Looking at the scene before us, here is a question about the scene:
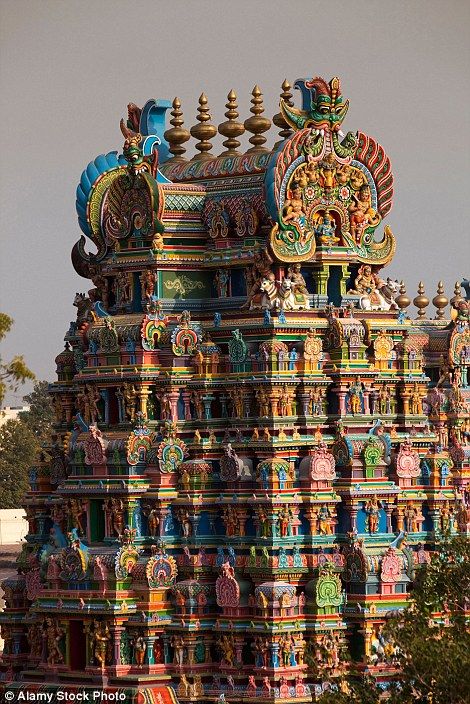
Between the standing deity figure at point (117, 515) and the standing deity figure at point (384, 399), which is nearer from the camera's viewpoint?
the standing deity figure at point (117, 515)

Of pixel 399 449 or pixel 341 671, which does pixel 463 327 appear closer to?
pixel 399 449

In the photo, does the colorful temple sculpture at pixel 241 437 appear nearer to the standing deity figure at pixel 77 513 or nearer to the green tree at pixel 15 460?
the standing deity figure at pixel 77 513

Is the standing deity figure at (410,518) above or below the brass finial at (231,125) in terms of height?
below

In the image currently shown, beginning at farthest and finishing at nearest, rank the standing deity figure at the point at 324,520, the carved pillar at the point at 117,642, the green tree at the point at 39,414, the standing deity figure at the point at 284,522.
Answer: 1. the green tree at the point at 39,414
2. the standing deity figure at the point at 324,520
3. the carved pillar at the point at 117,642
4. the standing deity figure at the point at 284,522

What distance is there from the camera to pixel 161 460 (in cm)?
6794

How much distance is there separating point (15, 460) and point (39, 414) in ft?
56.8

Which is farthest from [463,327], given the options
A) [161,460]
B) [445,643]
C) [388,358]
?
[445,643]

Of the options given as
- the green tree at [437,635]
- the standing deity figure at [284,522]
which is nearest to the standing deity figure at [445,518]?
the green tree at [437,635]

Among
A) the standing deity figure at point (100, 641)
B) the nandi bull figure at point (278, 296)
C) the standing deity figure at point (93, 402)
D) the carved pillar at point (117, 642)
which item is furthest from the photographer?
the standing deity figure at point (93, 402)

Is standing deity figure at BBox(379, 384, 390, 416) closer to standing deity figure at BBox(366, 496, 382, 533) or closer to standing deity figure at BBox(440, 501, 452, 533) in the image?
standing deity figure at BBox(366, 496, 382, 533)

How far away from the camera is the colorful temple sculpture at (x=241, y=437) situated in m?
67.2

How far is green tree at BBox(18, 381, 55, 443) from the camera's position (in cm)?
13775

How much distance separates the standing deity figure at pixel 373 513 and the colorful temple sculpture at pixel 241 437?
0.06m

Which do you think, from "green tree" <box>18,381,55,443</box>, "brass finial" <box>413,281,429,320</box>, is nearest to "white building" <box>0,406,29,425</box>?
"green tree" <box>18,381,55,443</box>
